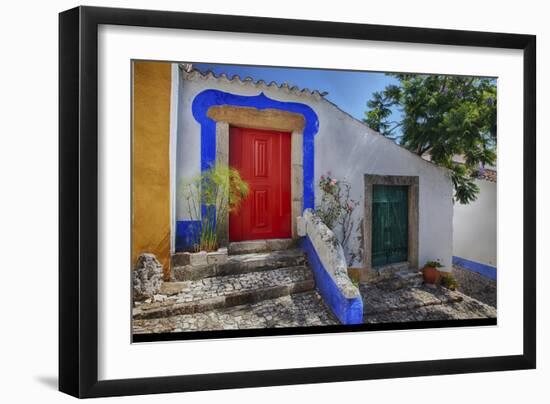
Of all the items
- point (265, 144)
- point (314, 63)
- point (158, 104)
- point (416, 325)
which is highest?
point (314, 63)

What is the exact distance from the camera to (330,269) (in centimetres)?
277

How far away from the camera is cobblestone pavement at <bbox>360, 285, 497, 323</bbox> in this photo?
2.76 meters

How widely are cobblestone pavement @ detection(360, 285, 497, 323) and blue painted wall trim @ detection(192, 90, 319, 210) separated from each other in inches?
33.7

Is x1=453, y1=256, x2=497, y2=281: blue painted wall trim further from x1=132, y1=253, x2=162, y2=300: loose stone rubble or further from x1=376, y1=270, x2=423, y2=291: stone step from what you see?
x1=132, y1=253, x2=162, y2=300: loose stone rubble

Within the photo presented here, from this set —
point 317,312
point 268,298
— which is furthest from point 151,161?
point 317,312

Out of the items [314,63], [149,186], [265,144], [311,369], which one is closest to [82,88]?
[149,186]

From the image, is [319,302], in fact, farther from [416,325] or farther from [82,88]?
[82,88]

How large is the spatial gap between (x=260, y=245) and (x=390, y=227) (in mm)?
996

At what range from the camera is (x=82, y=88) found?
2.24 metres

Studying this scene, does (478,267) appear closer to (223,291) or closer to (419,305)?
(419,305)

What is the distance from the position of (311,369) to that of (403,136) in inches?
70.5

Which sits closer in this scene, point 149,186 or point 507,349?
point 149,186

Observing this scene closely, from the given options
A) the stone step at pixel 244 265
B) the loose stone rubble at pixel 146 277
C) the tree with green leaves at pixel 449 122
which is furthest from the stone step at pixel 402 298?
the loose stone rubble at pixel 146 277

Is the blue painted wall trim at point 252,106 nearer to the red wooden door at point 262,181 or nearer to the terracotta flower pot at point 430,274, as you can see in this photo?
the red wooden door at point 262,181
